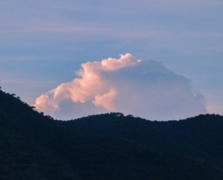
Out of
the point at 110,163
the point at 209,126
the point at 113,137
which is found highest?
the point at 209,126

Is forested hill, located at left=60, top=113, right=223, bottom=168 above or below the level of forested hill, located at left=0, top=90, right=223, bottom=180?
above

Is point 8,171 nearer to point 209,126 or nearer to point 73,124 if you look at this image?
point 73,124

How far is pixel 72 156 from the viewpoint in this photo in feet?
135

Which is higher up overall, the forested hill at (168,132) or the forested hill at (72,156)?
the forested hill at (168,132)

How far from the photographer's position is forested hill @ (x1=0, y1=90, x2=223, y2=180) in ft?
111

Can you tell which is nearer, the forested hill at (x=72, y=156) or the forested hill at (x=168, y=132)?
the forested hill at (x=72, y=156)

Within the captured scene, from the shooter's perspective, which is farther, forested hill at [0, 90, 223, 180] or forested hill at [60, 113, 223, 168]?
forested hill at [60, 113, 223, 168]

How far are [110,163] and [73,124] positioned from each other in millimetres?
27511

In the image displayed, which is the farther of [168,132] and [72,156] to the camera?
[168,132]

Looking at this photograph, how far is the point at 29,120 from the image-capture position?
50.2 meters

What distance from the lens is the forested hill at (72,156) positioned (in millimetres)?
33875

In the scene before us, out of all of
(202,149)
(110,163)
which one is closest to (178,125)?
(202,149)

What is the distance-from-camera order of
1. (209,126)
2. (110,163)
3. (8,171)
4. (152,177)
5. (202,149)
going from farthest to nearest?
(209,126) < (202,149) < (110,163) < (152,177) < (8,171)

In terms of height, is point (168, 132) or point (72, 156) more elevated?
point (168, 132)
